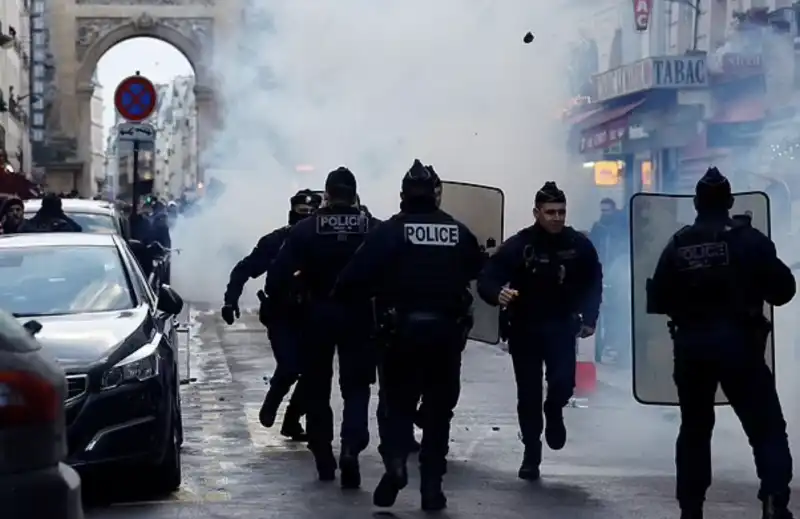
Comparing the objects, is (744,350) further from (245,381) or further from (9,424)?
(245,381)

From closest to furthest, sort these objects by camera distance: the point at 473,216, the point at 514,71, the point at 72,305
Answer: the point at 72,305 → the point at 473,216 → the point at 514,71

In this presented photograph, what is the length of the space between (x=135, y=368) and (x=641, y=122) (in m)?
18.5

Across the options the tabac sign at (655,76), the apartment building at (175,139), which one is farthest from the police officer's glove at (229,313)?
the apartment building at (175,139)

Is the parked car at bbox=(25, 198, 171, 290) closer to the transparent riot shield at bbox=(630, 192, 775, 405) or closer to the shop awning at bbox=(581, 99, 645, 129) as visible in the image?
the transparent riot shield at bbox=(630, 192, 775, 405)

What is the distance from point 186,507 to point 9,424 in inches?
149

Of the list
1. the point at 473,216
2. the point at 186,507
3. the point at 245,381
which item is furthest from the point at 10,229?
the point at 186,507

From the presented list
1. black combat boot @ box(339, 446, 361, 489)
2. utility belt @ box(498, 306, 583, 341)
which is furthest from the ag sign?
black combat boot @ box(339, 446, 361, 489)

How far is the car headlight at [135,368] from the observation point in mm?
8523

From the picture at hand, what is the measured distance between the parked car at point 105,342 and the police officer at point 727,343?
8.63 ft

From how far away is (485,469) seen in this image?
405 inches

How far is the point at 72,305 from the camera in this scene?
9680 mm

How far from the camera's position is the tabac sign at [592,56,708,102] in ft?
75.7

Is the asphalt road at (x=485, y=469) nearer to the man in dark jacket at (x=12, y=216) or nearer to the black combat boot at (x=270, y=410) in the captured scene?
the black combat boot at (x=270, y=410)

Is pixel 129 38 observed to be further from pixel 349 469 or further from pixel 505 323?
pixel 349 469
